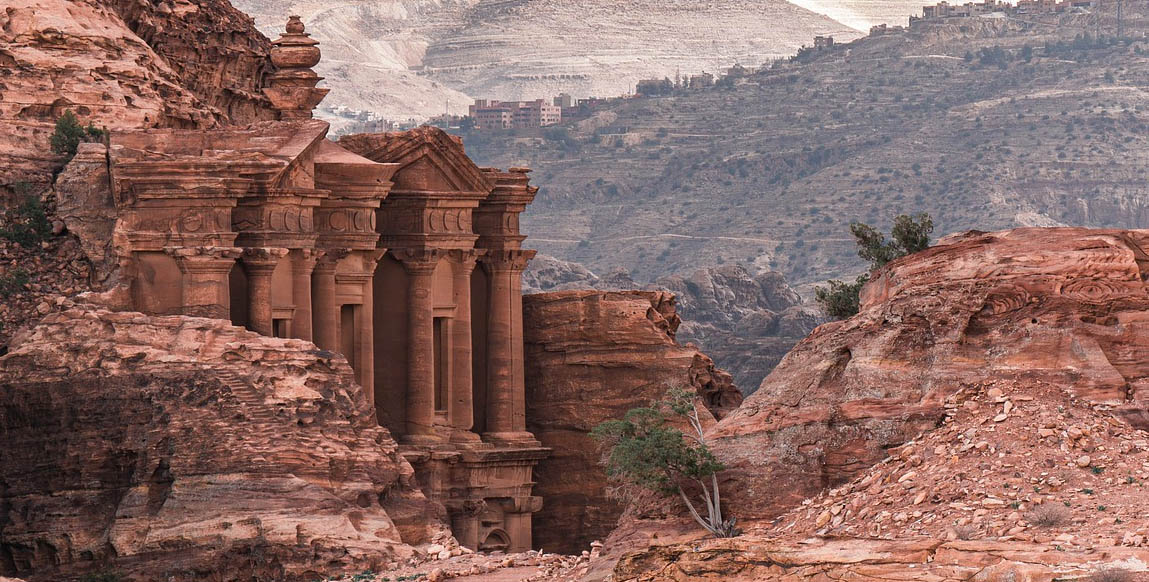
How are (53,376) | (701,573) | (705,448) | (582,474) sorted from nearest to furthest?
1. (701,573)
2. (705,448)
3. (53,376)
4. (582,474)

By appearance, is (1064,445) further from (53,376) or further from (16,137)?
(16,137)

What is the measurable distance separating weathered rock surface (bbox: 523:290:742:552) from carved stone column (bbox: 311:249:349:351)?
776cm

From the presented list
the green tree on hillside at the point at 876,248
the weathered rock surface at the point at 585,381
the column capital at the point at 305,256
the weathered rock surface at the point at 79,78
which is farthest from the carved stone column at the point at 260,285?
the green tree on hillside at the point at 876,248

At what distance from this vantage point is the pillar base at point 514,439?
64.0 metres

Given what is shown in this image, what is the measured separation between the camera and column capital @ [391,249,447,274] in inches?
2468

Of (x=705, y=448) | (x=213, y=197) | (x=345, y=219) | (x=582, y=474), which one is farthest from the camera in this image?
(x=582, y=474)

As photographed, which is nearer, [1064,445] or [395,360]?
[1064,445]

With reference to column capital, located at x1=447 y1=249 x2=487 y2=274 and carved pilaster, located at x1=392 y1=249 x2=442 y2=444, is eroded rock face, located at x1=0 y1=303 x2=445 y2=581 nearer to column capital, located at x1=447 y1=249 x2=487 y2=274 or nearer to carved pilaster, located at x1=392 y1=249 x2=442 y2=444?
carved pilaster, located at x1=392 y1=249 x2=442 y2=444

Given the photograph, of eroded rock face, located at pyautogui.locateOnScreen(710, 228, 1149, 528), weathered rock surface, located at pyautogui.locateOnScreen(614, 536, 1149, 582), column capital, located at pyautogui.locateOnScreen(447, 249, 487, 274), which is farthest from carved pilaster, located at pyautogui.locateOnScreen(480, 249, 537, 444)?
weathered rock surface, located at pyautogui.locateOnScreen(614, 536, 1149, 582)

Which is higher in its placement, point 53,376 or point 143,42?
point 143,42

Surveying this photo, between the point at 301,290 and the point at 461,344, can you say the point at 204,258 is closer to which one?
the point at 301,290

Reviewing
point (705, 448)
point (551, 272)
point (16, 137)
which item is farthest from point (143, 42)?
point (551, 272)

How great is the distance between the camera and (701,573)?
40.1 m

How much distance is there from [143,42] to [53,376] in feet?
48.7
